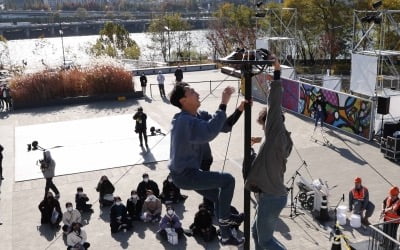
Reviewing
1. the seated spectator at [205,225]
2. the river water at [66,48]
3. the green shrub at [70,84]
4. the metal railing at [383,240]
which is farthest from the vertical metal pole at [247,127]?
the river water at [66,48]

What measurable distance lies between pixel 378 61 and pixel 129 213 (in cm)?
1218

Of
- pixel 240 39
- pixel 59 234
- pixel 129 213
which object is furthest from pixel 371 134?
pixel 240 39

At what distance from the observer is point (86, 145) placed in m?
19.6

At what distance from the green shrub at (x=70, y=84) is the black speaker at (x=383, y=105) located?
1536 centimetres

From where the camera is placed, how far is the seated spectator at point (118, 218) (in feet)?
37.9

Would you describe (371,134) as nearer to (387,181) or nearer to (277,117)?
(387,181)

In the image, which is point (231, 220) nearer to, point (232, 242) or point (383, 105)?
point (232, 242)

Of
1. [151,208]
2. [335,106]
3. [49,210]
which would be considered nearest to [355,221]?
[151,208]

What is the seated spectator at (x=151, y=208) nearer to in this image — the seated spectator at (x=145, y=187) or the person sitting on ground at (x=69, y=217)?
the seated spectator at (x=145, y=187)

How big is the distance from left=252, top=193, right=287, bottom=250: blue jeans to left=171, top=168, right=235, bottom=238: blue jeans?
0.93 feet

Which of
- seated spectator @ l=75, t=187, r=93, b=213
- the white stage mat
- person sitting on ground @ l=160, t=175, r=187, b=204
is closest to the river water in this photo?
the white stage mat

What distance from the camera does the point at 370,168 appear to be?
15.8 m

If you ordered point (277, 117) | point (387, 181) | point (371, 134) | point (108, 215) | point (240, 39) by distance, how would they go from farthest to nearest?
point (240, 39) → point (371, 134) → point (387, 181) → point (108, 215) → point (277, 117)

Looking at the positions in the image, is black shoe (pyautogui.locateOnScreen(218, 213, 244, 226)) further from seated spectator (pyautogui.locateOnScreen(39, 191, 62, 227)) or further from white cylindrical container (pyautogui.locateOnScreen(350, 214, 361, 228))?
seated spectator (pyautogui.locateOnScreen(39, 191, 62, 227))
